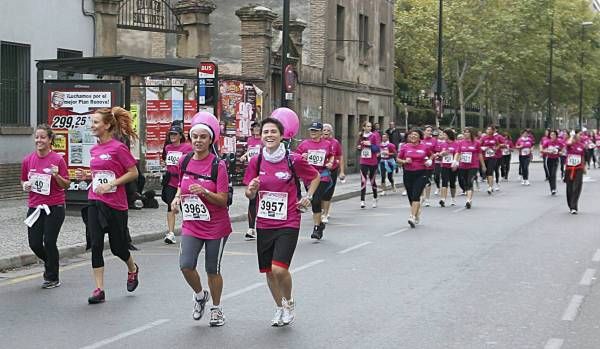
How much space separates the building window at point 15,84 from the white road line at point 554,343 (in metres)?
14.7

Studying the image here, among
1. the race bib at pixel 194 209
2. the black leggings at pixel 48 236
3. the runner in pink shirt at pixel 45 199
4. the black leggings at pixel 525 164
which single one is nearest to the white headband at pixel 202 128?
the race bib at pixel 194 209

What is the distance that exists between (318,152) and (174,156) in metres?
2.56

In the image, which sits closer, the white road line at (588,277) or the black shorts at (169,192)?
the white road line at (588,277)

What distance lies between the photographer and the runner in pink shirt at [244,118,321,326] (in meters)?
8.43

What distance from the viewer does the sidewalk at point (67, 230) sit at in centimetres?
1251

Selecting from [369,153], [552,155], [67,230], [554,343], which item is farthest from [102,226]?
[552,155]

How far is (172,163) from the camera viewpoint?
14.7 m

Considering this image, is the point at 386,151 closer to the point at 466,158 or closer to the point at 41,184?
the point at 466,158

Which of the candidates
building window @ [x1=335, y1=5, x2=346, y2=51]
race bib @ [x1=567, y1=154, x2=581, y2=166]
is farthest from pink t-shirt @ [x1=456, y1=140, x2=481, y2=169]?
building window @ [x1=335, y1=5, x2=346, y2=51]

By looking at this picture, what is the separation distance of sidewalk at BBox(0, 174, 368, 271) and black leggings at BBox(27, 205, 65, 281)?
4.85ft

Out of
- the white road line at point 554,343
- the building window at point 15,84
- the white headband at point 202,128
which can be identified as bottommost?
the white road line at point 554,343

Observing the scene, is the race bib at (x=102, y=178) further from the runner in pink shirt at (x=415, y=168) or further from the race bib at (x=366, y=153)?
the race bib at (x=366, y=153)

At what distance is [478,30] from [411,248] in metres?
41.9

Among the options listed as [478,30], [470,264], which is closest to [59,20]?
[470,264]
